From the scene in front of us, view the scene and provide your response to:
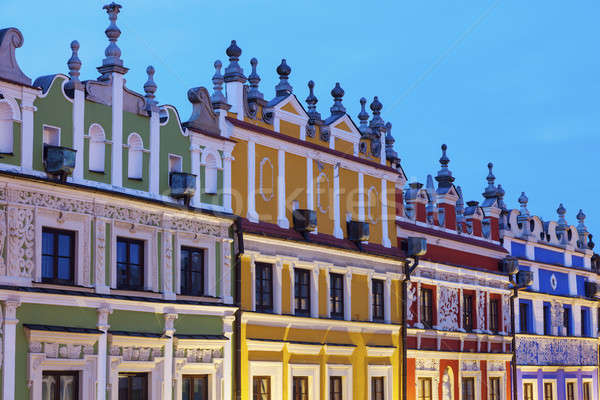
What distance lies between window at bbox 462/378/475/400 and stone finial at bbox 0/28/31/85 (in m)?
20.3

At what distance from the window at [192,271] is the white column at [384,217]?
8.56m

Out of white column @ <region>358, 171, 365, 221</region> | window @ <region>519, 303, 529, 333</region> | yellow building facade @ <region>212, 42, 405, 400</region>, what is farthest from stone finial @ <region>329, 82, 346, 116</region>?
window @ <region>519, 303, 529, 333</region>

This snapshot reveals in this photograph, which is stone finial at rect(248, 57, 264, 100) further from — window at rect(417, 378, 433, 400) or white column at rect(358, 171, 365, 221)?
window at rect(417, 378, 433, 400)

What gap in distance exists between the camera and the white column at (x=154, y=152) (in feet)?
82.5

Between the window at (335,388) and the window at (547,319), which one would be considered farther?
the window at (547,319)

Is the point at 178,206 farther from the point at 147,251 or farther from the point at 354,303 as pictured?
the point at 354,303

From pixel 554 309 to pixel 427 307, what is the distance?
10.1 metres

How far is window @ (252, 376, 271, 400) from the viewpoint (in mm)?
28150

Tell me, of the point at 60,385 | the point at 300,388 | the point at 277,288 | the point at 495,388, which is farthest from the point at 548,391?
the point at 60,385

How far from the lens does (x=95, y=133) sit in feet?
78.1

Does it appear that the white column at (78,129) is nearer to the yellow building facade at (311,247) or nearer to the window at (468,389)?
the yellow building facade at (311,247)

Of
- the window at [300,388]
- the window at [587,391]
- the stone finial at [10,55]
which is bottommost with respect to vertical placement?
the window at [587,391]

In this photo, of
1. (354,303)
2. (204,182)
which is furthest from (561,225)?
(204,182)

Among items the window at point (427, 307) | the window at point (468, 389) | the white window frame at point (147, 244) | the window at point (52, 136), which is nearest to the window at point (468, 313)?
the window at point (468, 389)
